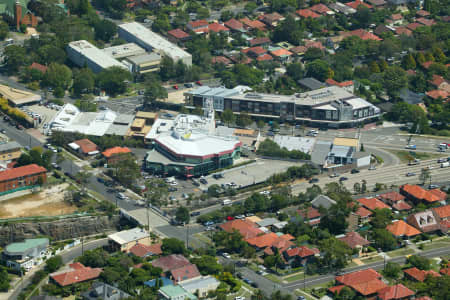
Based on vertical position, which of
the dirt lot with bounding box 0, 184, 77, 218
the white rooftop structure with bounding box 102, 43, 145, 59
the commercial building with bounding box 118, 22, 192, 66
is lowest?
the dirt lot with bounding box 0, 184, 77, 218

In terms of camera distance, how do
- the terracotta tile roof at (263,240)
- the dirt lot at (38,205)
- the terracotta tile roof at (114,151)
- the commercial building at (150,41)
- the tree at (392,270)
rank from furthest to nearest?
the commercial building at (150,41) < the terracotta tile roof at (114,151) < the dirt lot at (38,205) < the terracotta tile roof at (263,240) < the tree at (392,270)

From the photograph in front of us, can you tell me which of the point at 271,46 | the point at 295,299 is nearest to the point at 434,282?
the point at 295,299

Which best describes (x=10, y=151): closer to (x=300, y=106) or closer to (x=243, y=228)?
(x=243, y=228)

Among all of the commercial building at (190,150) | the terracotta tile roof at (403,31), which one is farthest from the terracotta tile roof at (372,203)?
the terracotta tile roof at (403,31)

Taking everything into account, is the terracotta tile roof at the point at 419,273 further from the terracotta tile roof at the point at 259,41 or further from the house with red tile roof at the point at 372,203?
the terracotta tile roof at the point at 259,41

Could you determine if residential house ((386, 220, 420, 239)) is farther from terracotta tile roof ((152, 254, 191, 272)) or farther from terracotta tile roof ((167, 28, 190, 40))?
terracotta tile roof ((167, 28, 190, 40))

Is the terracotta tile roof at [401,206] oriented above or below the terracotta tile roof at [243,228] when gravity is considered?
below

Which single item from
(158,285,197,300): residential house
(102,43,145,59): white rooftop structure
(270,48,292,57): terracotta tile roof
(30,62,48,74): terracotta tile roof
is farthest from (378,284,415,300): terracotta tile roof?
(102,43,145,59): white rooftop structure

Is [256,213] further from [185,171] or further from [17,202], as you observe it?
[17,202]
